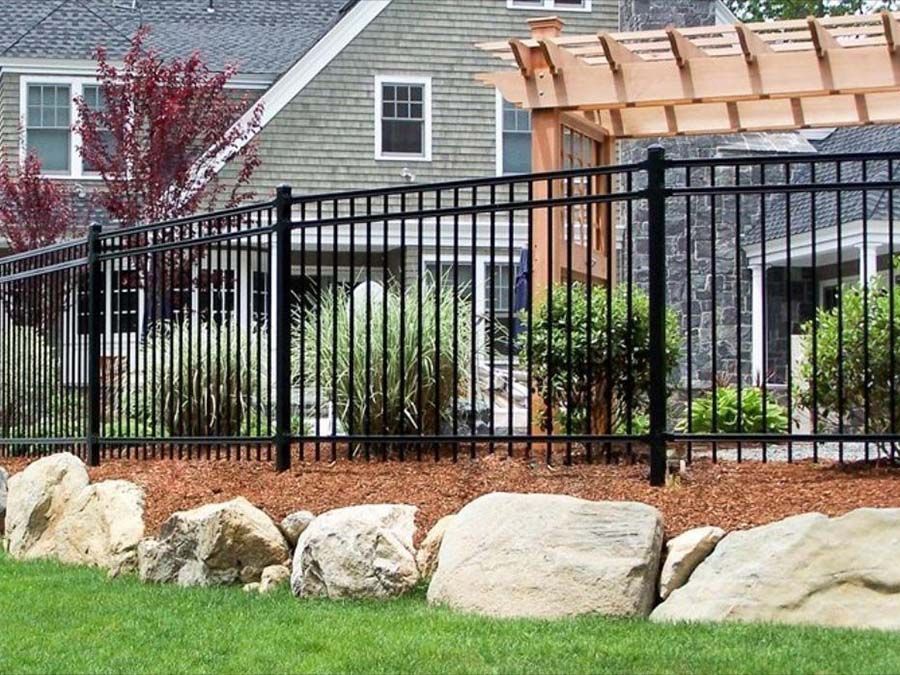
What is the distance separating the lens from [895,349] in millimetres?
7359

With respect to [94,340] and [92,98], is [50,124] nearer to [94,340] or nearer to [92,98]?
[92,98]

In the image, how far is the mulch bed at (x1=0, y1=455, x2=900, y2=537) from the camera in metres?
6.29

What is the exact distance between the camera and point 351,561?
6.03 m

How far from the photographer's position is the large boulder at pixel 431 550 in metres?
6.29

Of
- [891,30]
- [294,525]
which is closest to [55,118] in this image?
[891,30]

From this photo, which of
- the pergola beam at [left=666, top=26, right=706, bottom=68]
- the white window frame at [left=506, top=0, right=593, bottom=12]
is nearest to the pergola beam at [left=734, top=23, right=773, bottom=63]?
the pergola beam at [left=666, top=26, right=706, bottom=68]

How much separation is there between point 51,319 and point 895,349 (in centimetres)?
621

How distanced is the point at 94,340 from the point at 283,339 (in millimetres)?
1960

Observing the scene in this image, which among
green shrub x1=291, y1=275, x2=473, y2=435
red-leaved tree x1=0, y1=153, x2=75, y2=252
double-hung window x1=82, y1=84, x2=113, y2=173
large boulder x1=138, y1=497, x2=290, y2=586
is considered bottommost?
large boulder x1=138, y1=497, x2=290, y2=586

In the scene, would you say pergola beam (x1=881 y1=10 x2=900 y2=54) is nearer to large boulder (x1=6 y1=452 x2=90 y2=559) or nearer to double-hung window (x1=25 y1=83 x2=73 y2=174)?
large boulder (x1=6 y1=452 x2=90 y2=559)

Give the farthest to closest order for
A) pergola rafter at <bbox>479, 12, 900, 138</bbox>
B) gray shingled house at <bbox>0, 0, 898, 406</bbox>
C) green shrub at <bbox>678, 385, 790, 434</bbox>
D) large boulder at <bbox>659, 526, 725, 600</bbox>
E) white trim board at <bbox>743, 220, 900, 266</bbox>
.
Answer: gray shingled house at <bbox>0, 0, 898, 406</bbox>
white trim board at <bbox>743, 220, 900, 266</bbox>
green shrub at <bbox>678, 385, 790, 434</bbox>
pergola rafter at <bbox>479, 12, 900, 138</bbox>
large boulder at <bbox>659, 526, 725, 600</bbox>

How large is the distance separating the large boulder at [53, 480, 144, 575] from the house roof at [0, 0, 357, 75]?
45.3ft

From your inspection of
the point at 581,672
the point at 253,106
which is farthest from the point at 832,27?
the point at 253,106

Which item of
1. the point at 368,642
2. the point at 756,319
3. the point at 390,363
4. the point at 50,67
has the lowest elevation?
the point at 368,642
